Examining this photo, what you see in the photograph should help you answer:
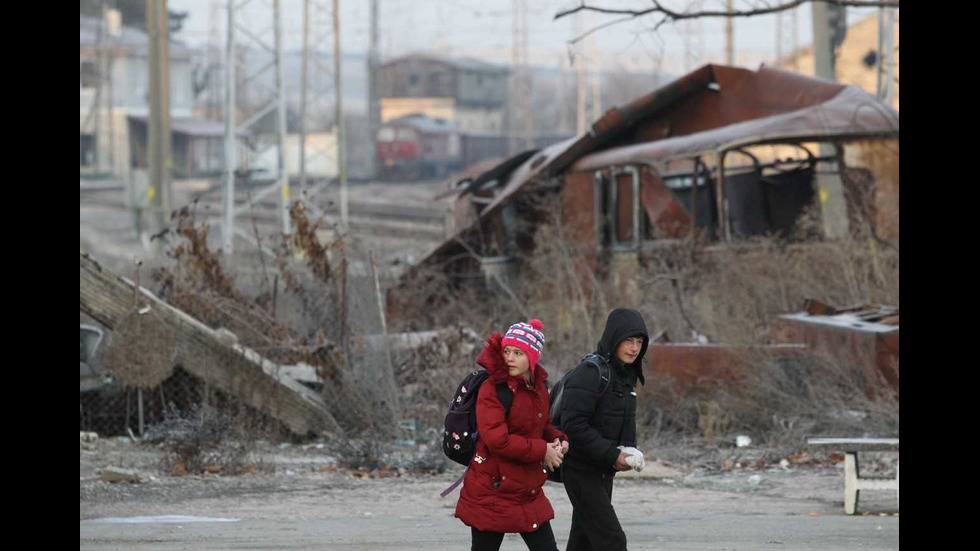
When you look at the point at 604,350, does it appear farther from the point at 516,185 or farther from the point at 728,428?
the point at 516,185

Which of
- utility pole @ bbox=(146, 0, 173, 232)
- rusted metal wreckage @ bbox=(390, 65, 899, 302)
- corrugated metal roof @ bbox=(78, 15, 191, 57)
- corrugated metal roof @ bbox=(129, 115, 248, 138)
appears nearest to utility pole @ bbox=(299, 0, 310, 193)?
utility pole @ bbox=(146, 0, 173, 232)

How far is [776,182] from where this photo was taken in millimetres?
16469

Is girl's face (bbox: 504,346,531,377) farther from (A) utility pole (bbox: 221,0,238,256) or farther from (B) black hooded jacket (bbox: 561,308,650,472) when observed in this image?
(A) utility pole (bbox: 221,0,238,256)

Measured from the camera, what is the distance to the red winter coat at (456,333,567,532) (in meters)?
5.52

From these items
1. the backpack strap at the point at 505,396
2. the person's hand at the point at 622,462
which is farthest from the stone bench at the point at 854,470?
the backpack strap at the point at 505,396

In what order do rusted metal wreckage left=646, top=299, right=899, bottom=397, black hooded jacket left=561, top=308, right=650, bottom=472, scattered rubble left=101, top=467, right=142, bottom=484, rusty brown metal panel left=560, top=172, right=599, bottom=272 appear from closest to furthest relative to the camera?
1. black hooded jacket left=561, top=308, right=650, bottom=472
2. scattered rubble left=101, top=467, right=142, bottom=484
3. rusted metal wreckage left=646, top=299, right=899, bottom=397
4. rusty brown metal panel left=560, top=172, right=599, bottom=272

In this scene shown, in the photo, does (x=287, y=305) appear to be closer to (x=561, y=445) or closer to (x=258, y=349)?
(x=258, y=349)

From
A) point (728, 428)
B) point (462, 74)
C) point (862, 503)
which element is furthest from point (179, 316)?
point (462, 74)

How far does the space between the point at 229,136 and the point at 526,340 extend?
19257 millimetres

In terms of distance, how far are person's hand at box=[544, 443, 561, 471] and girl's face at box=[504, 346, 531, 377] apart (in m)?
0.37

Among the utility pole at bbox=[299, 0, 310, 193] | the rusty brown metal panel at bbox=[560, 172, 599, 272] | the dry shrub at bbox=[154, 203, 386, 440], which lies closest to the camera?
the dry shrub at bbox=[154, 203, 386, 440]

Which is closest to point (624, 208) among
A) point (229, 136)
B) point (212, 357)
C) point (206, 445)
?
point (212, 357)
